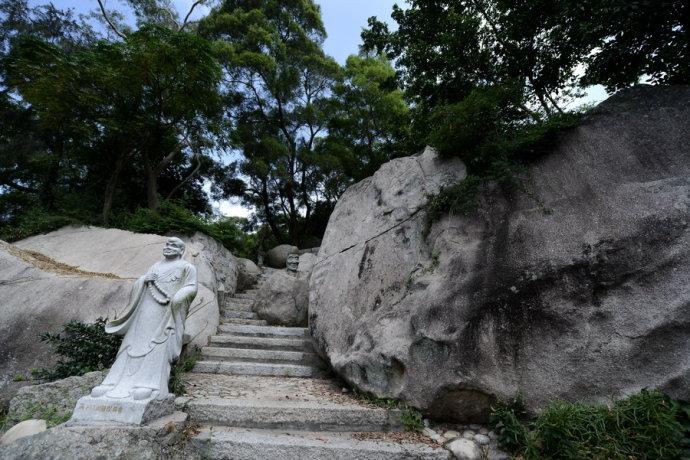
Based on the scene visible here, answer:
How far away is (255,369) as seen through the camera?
4.86 meters

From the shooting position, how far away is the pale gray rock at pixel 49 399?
10.4 ft

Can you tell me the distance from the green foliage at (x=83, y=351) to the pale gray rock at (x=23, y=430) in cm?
92

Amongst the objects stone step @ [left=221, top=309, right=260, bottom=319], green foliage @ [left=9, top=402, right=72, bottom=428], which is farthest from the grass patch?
stone step @ [left=221, top=309, right=260, bottom=319]

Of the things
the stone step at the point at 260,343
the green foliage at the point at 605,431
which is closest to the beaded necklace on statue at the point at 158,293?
the stone step at the point at 260,343

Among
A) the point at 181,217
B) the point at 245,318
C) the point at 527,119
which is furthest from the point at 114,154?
the point at 527,119

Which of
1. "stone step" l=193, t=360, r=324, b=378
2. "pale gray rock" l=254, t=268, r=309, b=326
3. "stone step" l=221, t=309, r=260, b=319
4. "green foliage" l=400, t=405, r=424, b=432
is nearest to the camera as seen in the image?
"green foliage" l=400, t=405, r=424, b=432

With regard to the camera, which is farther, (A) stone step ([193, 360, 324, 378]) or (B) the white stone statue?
(A) stone step ([193, 360, 324, 378])

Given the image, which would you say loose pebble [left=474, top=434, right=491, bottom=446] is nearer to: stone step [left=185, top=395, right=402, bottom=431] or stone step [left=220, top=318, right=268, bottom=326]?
stone step [left=185, top=395, right=402, bottom=431]

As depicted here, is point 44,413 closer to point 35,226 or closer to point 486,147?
point 486,147

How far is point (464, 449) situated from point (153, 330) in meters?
3.36

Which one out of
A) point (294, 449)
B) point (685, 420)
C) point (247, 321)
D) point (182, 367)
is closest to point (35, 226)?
point (247, 321)

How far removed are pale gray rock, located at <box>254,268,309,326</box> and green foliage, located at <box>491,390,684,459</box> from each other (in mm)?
4342

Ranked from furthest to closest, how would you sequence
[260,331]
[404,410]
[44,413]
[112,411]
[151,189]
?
[151,189] → [260,331] → [404,410] → [44,413] → [112,411]

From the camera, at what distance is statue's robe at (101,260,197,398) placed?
10.3ft
